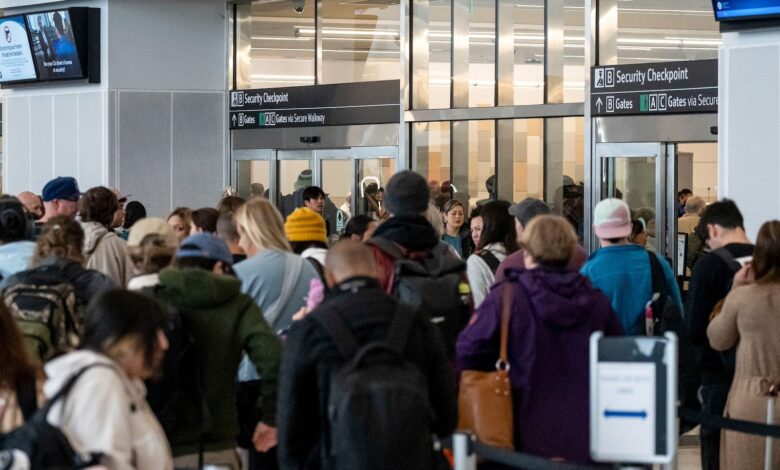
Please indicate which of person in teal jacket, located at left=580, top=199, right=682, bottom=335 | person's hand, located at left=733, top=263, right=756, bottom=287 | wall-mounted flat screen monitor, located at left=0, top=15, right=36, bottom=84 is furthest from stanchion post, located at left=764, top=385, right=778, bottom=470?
wall-mounted flat screen monitor, located at left=0, top=15, right=36, bottom=84

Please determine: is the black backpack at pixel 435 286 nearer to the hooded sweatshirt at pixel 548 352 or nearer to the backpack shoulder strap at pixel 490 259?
the hooded sweatshirt at pixel 548 352

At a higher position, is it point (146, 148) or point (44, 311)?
point (146, 148)

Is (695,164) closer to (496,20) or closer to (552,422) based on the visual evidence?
(496,20)

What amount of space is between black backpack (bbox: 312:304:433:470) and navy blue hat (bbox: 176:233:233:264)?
4.16ft

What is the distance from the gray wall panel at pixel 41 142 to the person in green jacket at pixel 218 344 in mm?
13565

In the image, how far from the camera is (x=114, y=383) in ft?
11.3

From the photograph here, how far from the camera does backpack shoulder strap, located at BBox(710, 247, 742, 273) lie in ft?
20.1

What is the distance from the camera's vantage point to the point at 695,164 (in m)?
12.0

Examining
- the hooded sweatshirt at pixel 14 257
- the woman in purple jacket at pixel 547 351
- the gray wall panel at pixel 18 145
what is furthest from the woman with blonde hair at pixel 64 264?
the gray wall panel at pixel 18 145

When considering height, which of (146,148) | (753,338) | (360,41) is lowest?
(753,338)

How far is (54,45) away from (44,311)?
497 inches

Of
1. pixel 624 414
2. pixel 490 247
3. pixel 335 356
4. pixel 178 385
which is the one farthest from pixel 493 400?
pixel 490 247

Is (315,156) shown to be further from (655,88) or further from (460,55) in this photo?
(655,88)

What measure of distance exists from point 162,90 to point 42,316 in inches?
480
